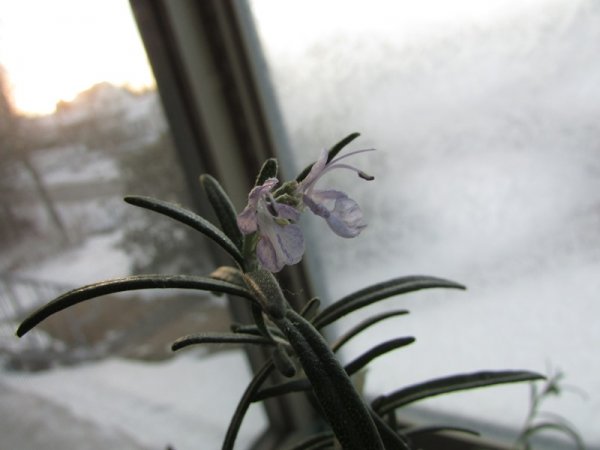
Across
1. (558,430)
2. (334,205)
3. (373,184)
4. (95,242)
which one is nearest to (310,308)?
(334,205)

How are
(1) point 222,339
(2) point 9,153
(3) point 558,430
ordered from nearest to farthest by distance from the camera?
(1) point 222,339 < (2) point 9,153 < (3) point 558,430

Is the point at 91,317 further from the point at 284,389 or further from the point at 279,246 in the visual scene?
the point at 279,246

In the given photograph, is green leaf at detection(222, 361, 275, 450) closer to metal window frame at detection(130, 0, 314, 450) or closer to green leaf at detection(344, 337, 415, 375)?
green leaf at detection(344, 337, 415, 375)

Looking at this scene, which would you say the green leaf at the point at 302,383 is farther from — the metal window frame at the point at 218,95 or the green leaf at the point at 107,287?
the metal window frame at the point at 218,95

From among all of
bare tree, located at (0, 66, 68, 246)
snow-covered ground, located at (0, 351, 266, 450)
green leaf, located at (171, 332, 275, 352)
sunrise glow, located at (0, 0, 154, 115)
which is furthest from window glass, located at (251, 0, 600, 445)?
green leaf, located at (171, 332, 275, 352)

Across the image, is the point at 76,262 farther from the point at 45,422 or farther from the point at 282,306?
the point at 282,306

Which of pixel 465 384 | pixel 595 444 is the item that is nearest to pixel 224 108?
pixel 465 384
